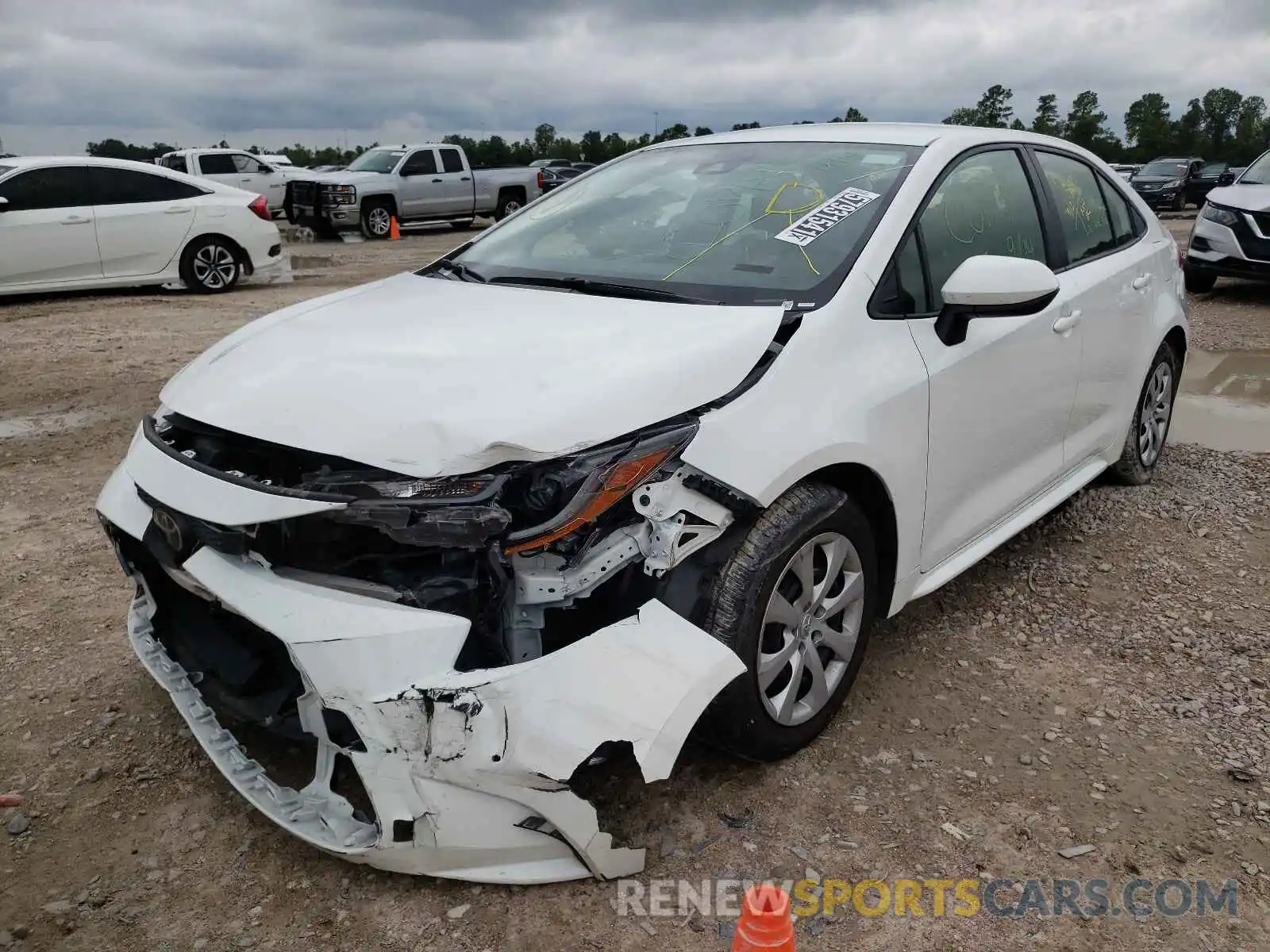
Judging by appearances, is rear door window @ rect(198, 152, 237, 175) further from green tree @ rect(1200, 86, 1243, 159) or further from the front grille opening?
green tree @ rect(1200, 86, 1243, 159)

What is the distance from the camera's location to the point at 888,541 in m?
2.90

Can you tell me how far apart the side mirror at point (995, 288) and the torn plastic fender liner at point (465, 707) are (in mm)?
1388

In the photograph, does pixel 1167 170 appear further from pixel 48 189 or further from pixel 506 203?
pixel 48 189

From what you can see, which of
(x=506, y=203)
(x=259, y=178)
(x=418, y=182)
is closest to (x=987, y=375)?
(x=418, y=182)

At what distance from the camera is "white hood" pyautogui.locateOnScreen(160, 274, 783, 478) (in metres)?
2.20

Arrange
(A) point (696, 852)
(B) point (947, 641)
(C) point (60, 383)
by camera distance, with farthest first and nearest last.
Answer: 1. (C) point (60, 383)
2. (B) point (947, 641)
3. (A) point (696, 852)

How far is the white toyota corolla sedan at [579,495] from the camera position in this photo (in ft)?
6.93

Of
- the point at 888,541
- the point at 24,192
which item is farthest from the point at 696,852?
the point at 24,192

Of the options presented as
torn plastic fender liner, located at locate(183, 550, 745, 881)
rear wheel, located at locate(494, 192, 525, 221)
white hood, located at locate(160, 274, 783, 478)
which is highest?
white hood, located at locate(160, 274, 783, 478)

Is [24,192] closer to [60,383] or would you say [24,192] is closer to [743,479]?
[60,383]

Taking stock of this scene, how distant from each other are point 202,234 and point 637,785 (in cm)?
999

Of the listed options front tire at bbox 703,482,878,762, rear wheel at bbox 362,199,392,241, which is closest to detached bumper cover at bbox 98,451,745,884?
front tire at bbox 703,482,878,762

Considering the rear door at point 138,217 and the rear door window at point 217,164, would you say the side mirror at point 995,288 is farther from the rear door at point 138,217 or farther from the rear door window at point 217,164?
the rear door window at point 217,164

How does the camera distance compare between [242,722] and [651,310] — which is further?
[651,310]
